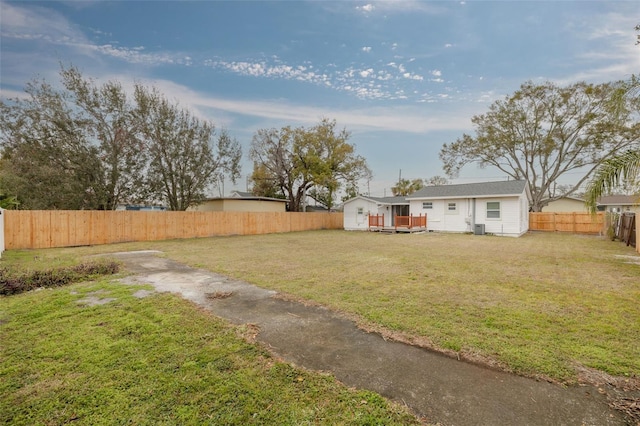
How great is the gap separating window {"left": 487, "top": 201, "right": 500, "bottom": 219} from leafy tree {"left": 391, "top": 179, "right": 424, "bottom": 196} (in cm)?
2092

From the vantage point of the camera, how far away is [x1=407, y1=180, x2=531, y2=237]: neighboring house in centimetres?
1673

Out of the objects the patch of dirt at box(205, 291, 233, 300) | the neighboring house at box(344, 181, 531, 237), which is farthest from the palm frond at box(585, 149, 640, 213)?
the neighboring house at box(344, 181, 531, 237)

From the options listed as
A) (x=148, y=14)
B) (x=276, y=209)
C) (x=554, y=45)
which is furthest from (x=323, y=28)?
(x=276, y=209)

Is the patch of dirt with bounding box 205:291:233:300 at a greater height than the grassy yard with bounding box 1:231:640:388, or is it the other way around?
the grassy yard with bounding box 1:231:640:388

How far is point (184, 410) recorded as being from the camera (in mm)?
1981

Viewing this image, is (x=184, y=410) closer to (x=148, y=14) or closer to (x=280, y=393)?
(x=280, y=393)

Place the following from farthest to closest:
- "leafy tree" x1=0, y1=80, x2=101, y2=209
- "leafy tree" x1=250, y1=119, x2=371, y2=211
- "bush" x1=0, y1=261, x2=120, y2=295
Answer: "leafy tree" x1=250, y1=119, x2=371, y2=211 < "leafy tree" x1=0, y1=80, x2=101, y2=209 < "bush" x1=0, y1=261, x2=120, y2=295

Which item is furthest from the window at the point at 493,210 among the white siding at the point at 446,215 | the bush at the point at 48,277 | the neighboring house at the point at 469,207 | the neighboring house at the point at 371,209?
the bush at the point at 48,277

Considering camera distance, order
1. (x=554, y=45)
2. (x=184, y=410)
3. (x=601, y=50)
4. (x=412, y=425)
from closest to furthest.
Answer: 1. (x=412, y=425)
2. (x=184, y=410)
3. (x=601, y=50)
4. (x=554, y=45)

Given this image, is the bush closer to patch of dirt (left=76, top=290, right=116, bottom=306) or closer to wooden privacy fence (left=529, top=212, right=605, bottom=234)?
patch of dirt (left=76, top=290, right=116, bottom=306)

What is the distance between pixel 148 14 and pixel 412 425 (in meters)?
13.4

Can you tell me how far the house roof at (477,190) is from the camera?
1706cm

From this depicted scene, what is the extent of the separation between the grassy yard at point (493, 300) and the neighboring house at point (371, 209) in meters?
13.4

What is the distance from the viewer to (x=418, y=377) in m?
2.42
